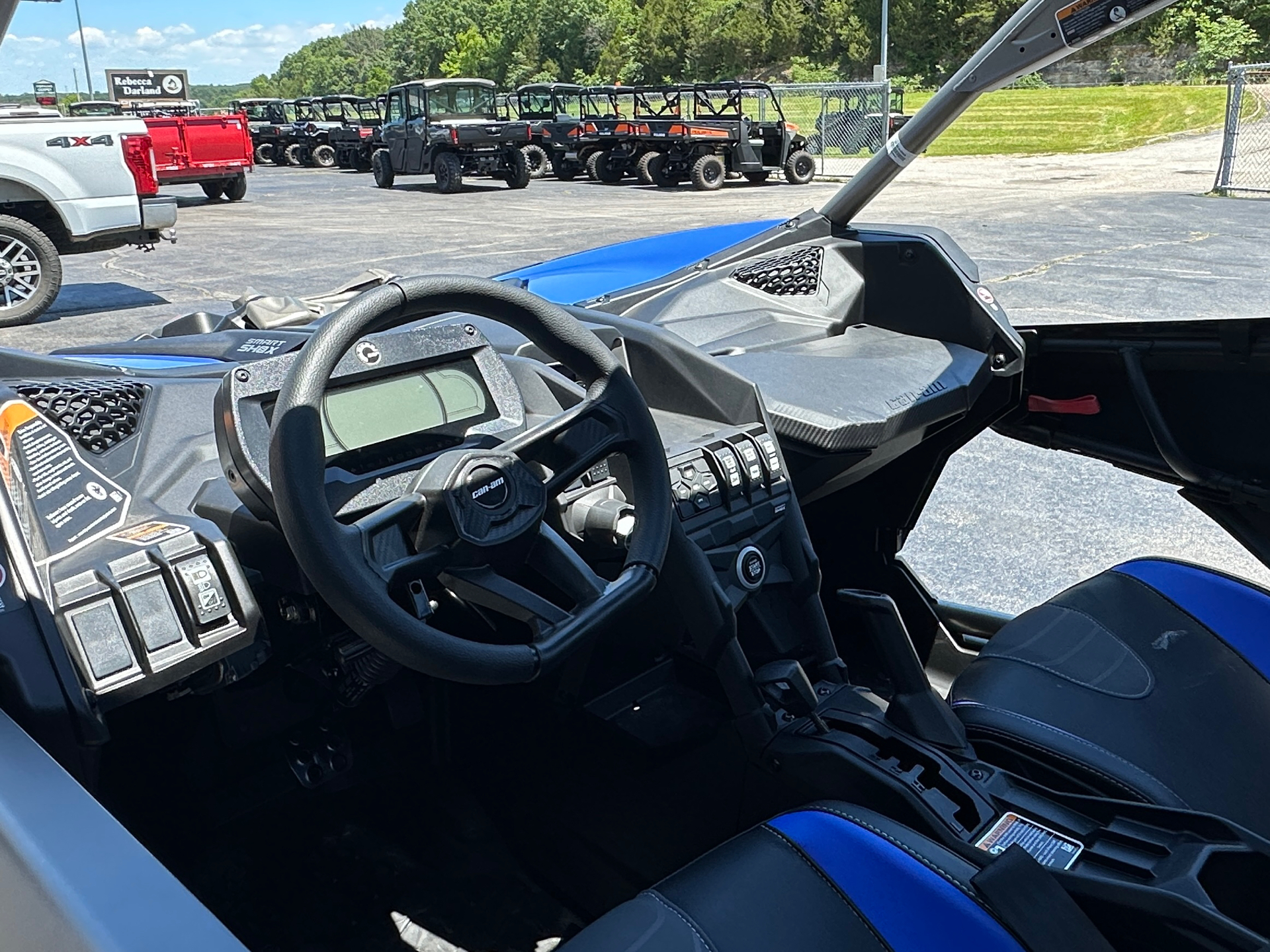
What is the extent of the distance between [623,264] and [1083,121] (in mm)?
30413

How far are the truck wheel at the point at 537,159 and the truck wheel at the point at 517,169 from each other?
152cm

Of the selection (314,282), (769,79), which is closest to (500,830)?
(314,282)

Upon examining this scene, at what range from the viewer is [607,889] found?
2.37 m

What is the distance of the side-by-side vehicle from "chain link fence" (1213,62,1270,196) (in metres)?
13.4

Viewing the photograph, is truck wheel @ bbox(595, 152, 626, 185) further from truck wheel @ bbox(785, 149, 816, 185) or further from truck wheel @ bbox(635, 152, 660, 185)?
truck wheel @ bbox(785, 149, 816, 185)

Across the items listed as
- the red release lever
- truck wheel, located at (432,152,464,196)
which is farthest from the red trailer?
the red release lever

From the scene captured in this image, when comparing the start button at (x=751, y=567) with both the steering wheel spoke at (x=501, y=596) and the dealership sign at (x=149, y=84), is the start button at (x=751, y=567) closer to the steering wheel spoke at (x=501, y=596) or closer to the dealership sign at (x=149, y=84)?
the steering wheel spoke at (x=501, y=596)

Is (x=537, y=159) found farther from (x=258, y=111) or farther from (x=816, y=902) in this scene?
(x=816, y=902)

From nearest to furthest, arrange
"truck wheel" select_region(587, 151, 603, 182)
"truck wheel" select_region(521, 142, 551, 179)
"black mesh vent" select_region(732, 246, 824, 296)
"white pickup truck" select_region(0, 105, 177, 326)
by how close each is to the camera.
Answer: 1. "black mesh vent" select_region(732, 246, 824, 296)
2. "white pickup truck" select_region(0, 105, 177, 326)
3. "truck wheel" select_region(587, 151, 603, 182)
4. "truck wheel" select_region(521, 142, 551, 179)

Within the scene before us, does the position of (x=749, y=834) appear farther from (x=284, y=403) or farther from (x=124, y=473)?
(x=124, y=473)

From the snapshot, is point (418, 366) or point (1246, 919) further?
point (418, 366)

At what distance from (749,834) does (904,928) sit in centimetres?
25

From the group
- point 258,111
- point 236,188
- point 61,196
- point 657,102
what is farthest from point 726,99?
point 258,111

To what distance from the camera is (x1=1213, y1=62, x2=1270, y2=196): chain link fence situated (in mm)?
14859
